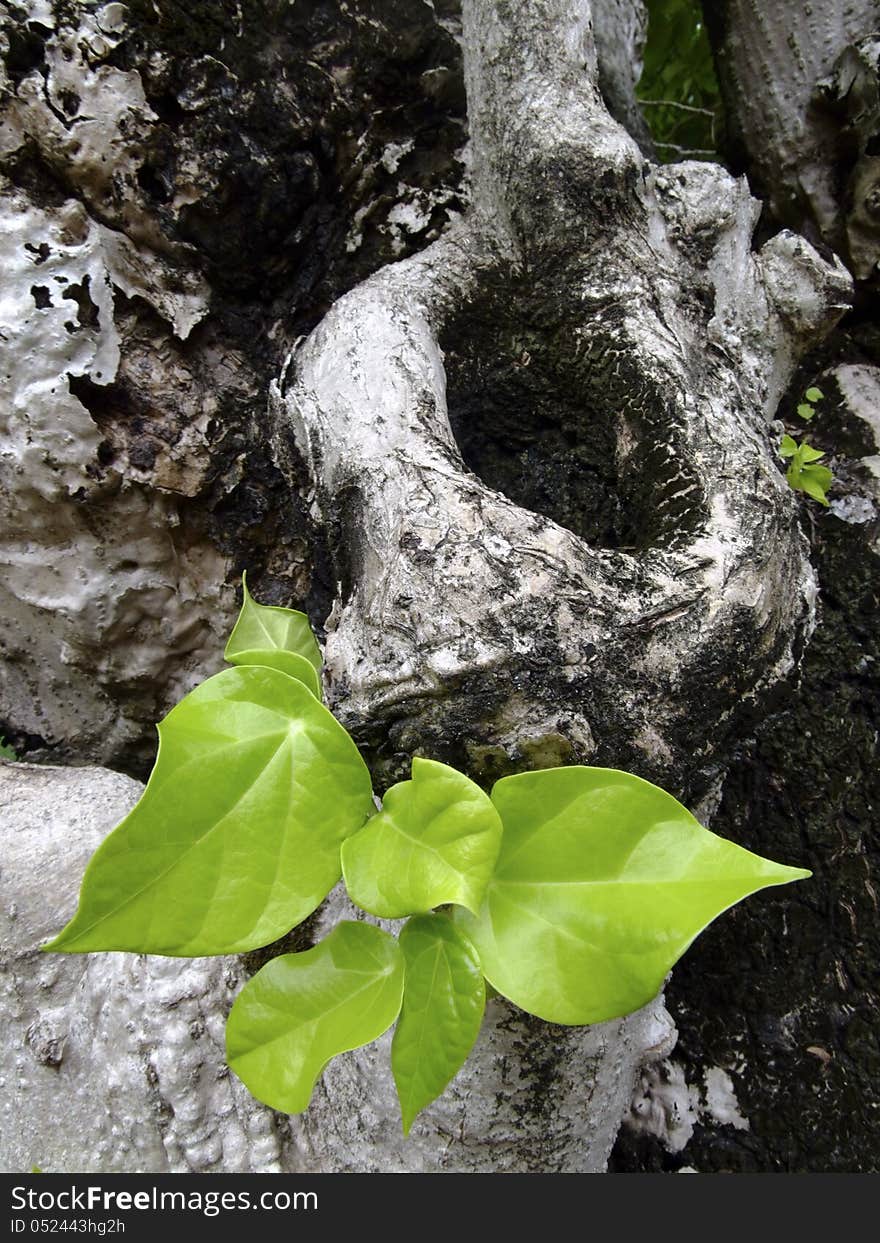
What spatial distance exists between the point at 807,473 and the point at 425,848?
669 millimetres

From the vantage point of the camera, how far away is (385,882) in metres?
0.44

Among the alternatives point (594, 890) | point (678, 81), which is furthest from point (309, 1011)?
point (678, 81)

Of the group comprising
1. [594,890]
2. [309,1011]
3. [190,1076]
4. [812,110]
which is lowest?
[190,1076]

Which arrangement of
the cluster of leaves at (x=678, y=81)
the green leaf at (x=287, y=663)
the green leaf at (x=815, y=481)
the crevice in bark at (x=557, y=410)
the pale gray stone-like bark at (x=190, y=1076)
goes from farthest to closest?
1. the cluster of leaves at (x=678, y=81)
2. the green leaf at (x=815, y=481)
3. the crevice in bark at (x=557, y=410)
4. the pale gray stone-like bark at (x=190, y=1076)
5. the green leaf at (x=287, y=663)

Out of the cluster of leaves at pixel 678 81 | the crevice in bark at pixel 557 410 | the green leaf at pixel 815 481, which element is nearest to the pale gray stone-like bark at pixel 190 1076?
the crevice in bark at pixel 557 410

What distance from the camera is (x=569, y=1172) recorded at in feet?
2.19

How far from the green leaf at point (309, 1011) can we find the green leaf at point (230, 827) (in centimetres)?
5

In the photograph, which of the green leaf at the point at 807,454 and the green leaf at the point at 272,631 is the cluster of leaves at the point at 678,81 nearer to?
the green leaf at the point at 807,454

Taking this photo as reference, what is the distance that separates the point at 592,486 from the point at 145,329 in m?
0.48

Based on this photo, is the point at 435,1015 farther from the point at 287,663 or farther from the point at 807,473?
the point at 807,473

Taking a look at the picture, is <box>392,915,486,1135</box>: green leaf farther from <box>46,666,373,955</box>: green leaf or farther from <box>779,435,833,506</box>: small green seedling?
<box>779,435,833,506</box>: small green seedling

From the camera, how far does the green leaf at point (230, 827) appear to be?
1.41 ft

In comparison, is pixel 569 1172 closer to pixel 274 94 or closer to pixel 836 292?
pixel 836 292

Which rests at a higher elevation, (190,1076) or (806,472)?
(806,472)
